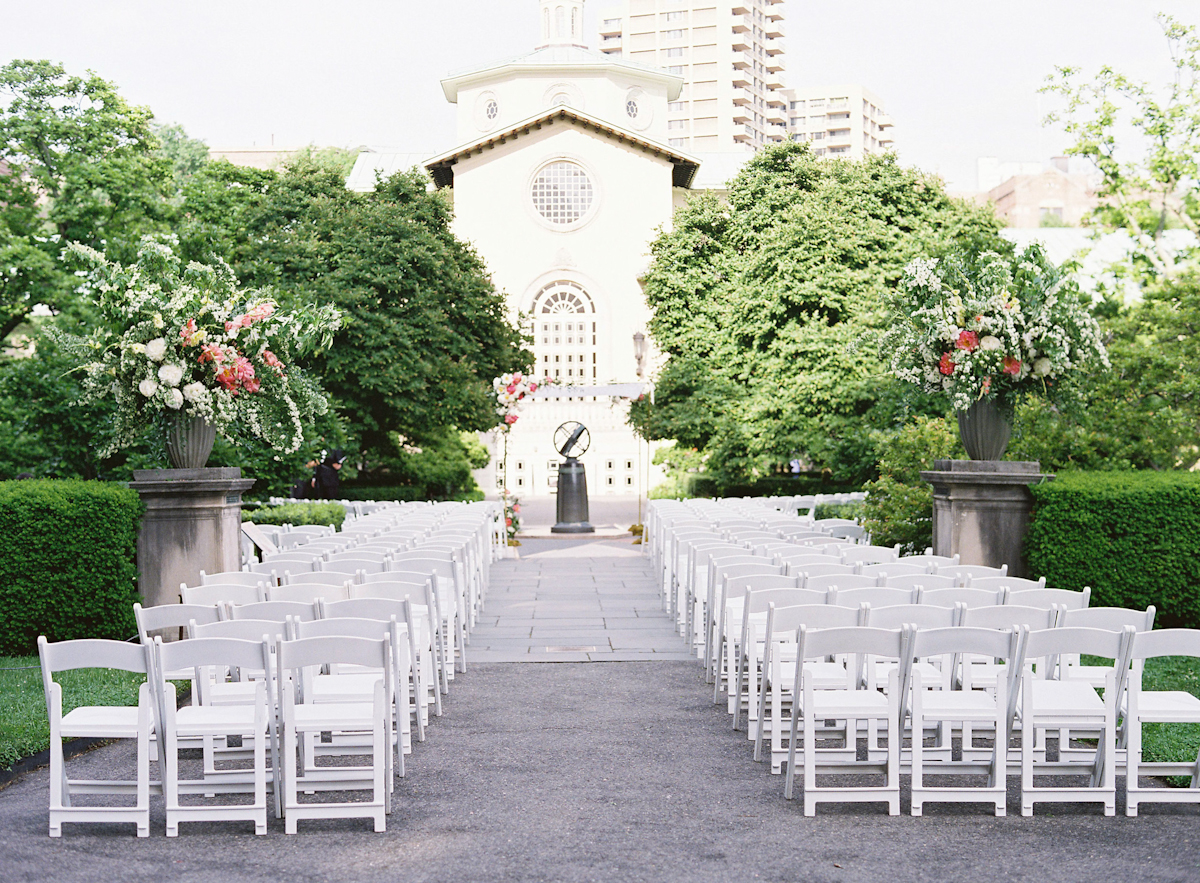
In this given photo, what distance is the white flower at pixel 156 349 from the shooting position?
35.0ft

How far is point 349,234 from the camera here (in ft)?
91.8

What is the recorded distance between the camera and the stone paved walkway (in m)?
10.9

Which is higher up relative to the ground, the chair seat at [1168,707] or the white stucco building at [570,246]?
the white stucco building at [570,246]

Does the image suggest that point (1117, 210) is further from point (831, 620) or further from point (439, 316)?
point (831, 620)

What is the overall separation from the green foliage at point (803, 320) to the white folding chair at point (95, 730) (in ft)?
62.2

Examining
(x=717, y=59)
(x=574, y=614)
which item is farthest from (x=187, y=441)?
(x=717, y=59)

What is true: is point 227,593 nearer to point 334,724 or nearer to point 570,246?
point 334,724

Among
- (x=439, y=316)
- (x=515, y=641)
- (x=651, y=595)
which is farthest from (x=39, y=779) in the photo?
(x=439, y=316)

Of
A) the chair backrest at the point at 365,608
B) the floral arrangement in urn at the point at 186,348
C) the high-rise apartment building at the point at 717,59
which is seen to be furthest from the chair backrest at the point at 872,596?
the high-rise apartment building at the point at 717,59

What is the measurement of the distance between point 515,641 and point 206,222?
824 inches

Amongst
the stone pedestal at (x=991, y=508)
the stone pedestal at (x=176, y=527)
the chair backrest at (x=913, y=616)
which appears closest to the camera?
the chair backrest at (x=913, y=616)

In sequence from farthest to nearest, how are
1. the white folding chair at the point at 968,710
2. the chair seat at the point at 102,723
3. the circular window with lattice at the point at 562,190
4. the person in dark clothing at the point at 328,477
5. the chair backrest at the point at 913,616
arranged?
the circular window with lattice at the point at 562,190, the person in dark clothing at the point at 328,477, the chair backrest at the point at 913,616, the white folding chair at the point at 968,710, the chair seat at the point at 102,723

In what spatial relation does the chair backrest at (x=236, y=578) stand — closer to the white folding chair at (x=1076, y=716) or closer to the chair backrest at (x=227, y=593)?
the chair backrest at (x=227, y=593)

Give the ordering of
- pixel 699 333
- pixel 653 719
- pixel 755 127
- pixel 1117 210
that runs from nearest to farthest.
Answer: pixel 653 719, pixel 1117 210, pixel 699 333, pixel 755 127
